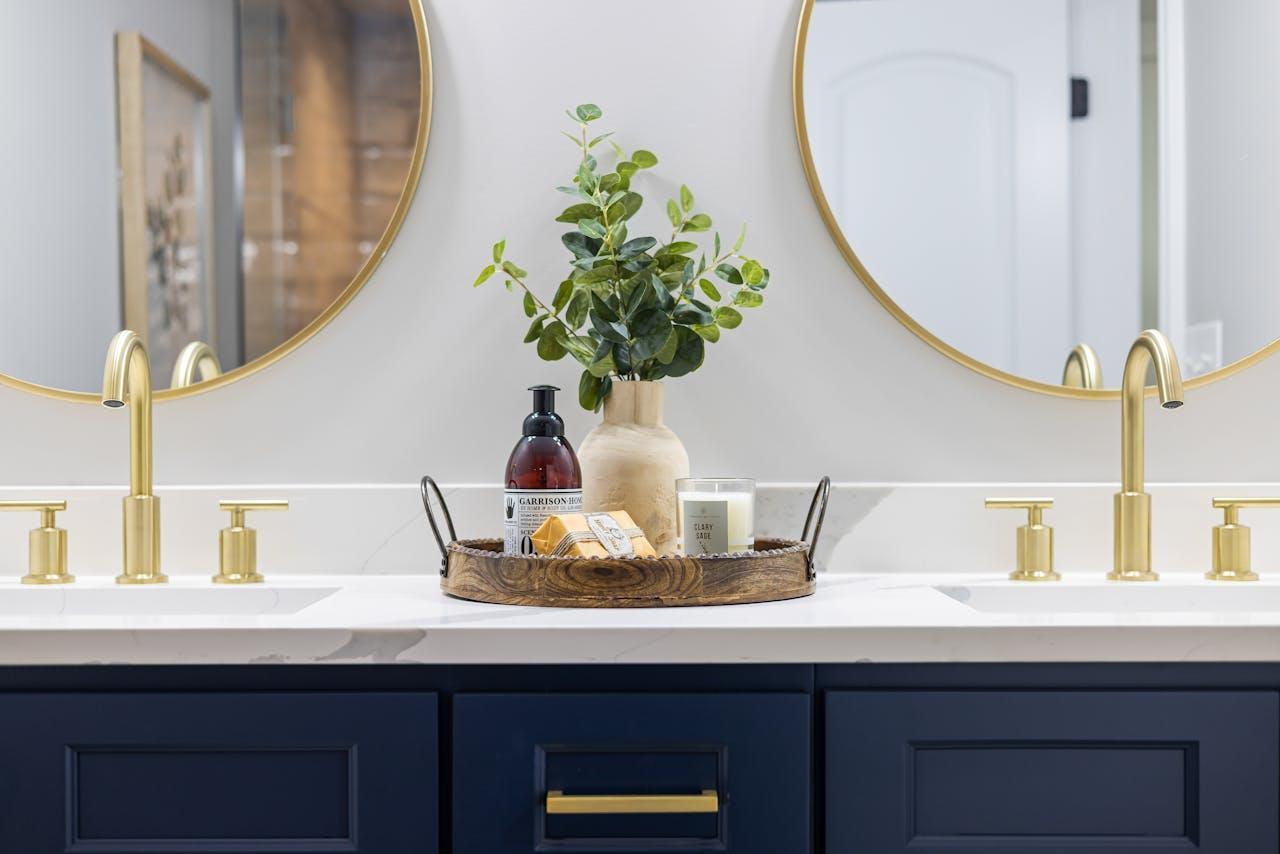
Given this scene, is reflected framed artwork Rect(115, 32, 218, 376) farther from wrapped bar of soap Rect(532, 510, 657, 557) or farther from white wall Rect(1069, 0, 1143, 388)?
white wall Rect(1069, 0, 1143, 388)

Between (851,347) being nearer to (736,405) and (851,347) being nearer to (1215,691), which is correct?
(736,405)

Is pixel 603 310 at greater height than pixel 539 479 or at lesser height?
greater

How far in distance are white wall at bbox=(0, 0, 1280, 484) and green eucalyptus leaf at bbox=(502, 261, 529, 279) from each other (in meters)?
0.07

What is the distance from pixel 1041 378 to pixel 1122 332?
0.11 metres

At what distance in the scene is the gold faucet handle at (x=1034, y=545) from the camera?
1.17 metres

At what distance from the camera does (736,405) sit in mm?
1260

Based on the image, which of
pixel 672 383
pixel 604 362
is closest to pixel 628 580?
pixel 604 362

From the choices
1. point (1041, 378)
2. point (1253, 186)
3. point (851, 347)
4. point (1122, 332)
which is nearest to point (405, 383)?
point (851, 347)

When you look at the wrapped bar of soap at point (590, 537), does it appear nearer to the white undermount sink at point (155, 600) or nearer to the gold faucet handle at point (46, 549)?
the white undermount sink at point (155, 600)

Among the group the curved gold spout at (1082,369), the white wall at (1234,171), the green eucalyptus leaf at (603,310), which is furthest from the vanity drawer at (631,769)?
the white wall at (1234,171)

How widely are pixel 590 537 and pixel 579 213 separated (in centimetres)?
40

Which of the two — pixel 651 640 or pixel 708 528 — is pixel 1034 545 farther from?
pixel 651 640

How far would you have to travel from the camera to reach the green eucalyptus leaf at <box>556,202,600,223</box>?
1160 millimetres

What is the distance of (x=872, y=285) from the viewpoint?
1.25m
